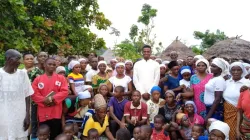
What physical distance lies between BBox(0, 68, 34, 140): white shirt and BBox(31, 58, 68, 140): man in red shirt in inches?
20.5

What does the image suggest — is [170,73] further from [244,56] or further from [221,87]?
[244,56]

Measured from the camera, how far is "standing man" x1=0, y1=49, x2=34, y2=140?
4434 millimetres

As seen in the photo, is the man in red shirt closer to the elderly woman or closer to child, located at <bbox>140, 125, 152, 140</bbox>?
child, located at <bbox>140, 125, 152, 140</bbox>

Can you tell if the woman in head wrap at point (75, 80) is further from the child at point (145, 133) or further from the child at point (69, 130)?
the child at point (145, 133)

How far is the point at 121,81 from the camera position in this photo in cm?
668

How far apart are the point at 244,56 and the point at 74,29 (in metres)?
8.14

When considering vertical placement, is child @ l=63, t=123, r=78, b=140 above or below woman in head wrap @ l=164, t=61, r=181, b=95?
below

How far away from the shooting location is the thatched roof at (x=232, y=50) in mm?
14984

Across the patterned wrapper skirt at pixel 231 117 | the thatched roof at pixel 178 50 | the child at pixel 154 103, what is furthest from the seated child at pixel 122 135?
the thatched roof at pixel 178 50

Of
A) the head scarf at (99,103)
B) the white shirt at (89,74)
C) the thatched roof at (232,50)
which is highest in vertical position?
the thatched roof at (232,50)

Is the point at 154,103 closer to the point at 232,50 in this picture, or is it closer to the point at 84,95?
the point at 84,95

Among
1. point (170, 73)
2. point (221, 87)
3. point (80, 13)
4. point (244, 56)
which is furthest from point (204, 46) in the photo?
point (221, 87)

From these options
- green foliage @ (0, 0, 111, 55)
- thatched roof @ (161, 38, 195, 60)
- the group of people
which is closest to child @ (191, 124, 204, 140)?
the group of people

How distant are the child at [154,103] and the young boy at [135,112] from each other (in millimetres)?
213
